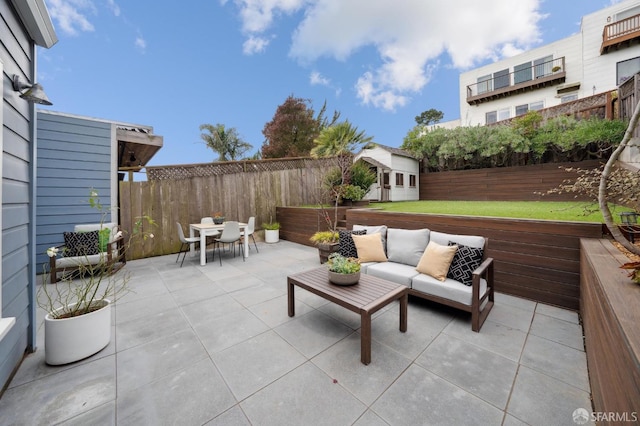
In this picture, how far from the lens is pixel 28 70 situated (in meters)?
2.11

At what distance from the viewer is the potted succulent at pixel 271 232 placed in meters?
6.99

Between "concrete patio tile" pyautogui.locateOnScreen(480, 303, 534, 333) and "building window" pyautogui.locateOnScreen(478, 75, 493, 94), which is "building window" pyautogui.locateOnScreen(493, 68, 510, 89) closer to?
"building window" pyautogui.locateOnScreen(478, 75, 493, 94)

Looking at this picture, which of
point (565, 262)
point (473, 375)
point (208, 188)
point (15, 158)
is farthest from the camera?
point (208, 188)

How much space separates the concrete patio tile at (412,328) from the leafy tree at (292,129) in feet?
44.7

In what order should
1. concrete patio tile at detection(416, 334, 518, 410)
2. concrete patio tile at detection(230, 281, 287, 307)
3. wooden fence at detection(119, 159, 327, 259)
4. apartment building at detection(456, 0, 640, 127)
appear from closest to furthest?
concrete patio tile at detection(416, 334, 518, 410) < concrete patio tile at detection(230, 281, 287, 307) < wooden fence at detection(119, 159, 327, 259) < apartment building at detection(456, 0, 640, 127)

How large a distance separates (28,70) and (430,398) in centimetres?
422

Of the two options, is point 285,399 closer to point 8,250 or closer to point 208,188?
point 8,250

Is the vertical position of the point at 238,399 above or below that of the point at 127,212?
below

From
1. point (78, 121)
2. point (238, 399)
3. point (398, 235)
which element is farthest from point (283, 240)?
point (238, 399)

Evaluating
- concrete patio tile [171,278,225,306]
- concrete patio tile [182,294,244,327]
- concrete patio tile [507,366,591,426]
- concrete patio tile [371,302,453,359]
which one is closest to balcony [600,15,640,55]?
concrete patio tile [371,302,453,359]

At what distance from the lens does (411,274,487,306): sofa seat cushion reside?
7.93 ft

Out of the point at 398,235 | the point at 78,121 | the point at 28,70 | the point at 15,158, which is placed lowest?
the point at 398,235

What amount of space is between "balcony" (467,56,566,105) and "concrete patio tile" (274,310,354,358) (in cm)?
1526

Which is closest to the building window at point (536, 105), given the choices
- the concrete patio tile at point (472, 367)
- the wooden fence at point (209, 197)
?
the wooden fence at point (209, 197)
